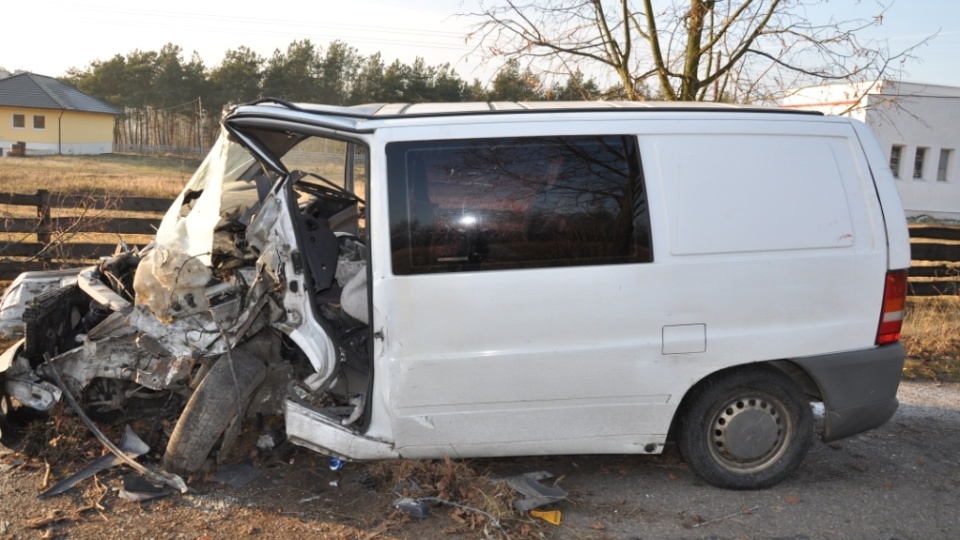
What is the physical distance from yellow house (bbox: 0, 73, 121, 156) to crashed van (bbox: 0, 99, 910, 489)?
5101 cm

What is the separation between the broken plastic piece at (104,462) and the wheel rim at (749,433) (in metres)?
3.22

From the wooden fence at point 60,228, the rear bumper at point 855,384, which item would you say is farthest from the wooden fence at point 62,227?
the rear bumper at point 855,384

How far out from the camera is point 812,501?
14.2 feet

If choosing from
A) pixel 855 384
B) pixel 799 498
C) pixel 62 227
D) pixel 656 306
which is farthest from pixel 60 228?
pixel 855 384

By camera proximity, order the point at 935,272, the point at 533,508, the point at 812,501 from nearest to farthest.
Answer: the point at 533,508, the point at 812,501, the point at 935,272

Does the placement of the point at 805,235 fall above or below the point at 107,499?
above

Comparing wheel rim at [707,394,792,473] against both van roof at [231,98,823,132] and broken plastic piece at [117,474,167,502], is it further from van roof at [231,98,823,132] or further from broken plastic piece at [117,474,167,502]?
broken plastic piece at [117,474,167,502]

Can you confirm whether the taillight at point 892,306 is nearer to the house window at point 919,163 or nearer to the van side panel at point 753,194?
the van side panel at point 753,194

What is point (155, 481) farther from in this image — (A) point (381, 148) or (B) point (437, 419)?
(A) point (381, 148)

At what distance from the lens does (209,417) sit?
4.25 meters

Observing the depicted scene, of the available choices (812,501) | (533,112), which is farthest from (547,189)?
(812,501)

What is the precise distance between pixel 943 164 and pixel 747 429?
34.8 metres

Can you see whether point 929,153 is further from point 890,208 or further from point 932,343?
point 890,208

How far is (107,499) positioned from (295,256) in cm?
161
